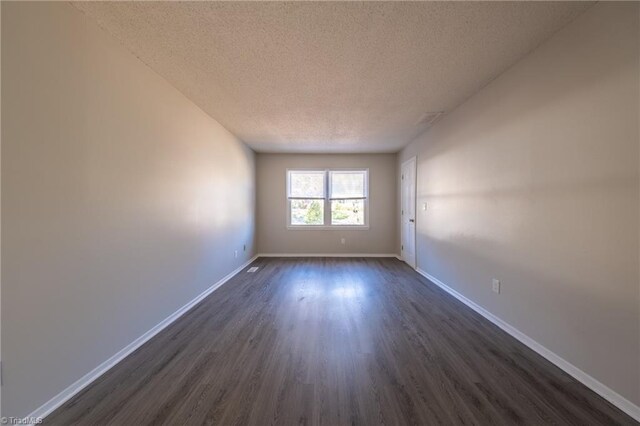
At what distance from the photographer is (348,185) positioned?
565 cm

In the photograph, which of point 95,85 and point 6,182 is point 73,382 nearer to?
point 6,182

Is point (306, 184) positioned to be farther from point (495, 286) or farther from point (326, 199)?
point (495, 286)

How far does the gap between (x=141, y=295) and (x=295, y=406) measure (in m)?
1.56

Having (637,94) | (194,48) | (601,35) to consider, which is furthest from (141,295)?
(601,35)

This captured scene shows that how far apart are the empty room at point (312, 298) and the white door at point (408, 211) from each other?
1.46m

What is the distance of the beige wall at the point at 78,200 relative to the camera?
3.95 feet

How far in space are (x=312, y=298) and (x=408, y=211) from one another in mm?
2764

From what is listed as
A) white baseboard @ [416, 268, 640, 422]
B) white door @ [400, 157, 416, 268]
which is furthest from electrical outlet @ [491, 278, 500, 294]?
white door @ [400, 157, 416, 268]

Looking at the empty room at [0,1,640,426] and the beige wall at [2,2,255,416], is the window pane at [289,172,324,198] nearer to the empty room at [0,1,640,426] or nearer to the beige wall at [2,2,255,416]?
the empty room at [0,1,640,426]

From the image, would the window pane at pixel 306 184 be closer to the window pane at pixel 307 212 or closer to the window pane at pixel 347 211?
the window pane at pixel 307 212

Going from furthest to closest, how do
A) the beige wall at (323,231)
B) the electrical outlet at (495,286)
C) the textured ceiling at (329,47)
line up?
the beige wall at (323,231) → the electrical outlet at (495,286) → the textured ceiling at (329,47)

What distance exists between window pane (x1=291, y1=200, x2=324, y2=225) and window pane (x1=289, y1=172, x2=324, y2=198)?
17 centimetres

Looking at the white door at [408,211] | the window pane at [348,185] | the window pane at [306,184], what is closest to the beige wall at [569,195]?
the white door at [408,211]

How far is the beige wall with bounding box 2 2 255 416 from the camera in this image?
120cm
